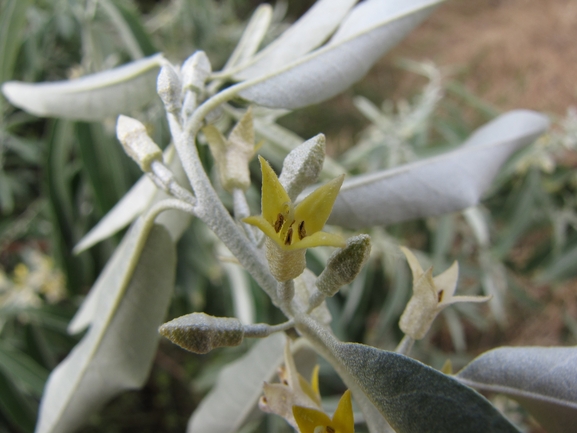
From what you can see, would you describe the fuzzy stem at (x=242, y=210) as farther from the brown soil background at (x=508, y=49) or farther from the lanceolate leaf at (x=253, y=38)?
the brown soil background at (x=508, y=49)

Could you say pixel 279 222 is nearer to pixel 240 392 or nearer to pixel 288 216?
pixel 288 216

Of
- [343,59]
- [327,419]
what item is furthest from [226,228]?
[343,59]

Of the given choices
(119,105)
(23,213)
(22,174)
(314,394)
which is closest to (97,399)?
(314,394)

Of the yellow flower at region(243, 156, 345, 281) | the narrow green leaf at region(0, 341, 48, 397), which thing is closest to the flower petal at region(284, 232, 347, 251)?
the yellow flower at region(243, 156, 345, 281)

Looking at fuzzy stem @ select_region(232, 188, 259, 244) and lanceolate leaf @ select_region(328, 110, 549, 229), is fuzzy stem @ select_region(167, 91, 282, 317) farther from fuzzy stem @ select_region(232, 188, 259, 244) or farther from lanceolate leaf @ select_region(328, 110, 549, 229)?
lanceolate leaf @ select_region(328, 110, 549, 229)

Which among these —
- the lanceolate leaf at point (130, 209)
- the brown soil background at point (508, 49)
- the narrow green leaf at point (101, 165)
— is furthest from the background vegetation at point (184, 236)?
the brown soil background at point (508, 49)

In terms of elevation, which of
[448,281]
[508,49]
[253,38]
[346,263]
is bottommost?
[508,49]

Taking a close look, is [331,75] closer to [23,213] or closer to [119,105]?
[119,105]
